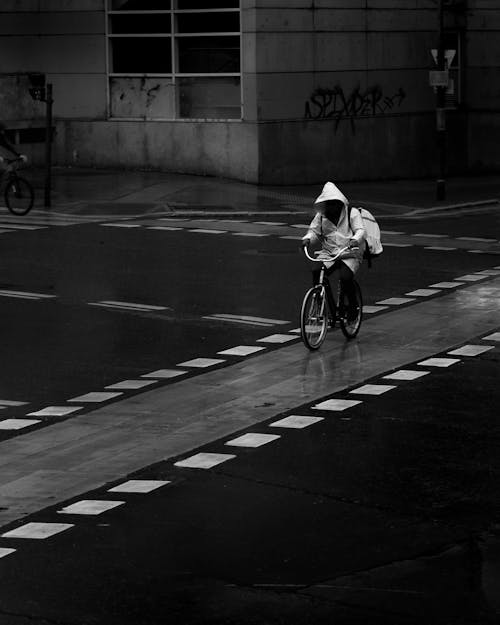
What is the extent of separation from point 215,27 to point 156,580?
28029 mm

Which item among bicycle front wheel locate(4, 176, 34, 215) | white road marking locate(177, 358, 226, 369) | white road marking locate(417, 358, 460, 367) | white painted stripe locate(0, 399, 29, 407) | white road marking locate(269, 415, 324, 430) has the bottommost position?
white road marking locate(269, 415, 324, 430)

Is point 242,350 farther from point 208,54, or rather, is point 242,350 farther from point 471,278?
point 208,54

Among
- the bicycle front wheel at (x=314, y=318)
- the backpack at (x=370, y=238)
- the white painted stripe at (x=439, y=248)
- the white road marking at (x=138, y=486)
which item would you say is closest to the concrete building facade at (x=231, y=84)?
the white painted stripe at (x=439, y=248)

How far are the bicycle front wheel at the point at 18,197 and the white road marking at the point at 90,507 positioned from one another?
19926mm

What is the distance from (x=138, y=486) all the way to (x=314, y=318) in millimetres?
5452

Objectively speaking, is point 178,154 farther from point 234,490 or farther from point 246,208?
point 234,490

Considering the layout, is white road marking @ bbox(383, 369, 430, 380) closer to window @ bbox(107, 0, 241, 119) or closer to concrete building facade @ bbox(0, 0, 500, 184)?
concrete building facade @ bbox(0, 0, 500, 184)

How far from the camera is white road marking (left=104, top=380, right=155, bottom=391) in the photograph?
1378 cm

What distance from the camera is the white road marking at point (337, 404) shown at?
13008 millimetres

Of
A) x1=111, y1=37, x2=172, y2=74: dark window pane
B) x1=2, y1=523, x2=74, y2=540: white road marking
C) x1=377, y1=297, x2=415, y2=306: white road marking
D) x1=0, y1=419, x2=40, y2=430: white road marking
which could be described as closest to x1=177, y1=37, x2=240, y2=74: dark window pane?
x1=111, y1=37, x2=172, y2=74: dark window pane

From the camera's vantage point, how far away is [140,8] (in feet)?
Result: 118

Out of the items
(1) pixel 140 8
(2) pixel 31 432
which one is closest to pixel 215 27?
(1) pixel 140 8

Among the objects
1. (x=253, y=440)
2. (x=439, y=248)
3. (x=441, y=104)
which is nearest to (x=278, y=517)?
(x=253, y=440)

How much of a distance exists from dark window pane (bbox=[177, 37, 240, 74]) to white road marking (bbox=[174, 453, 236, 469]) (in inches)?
965
